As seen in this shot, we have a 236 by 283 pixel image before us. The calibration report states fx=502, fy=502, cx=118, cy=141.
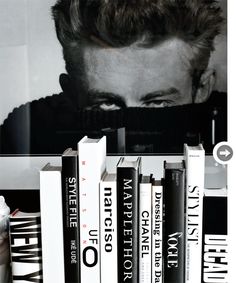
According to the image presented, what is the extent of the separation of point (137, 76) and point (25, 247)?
1.27 ft

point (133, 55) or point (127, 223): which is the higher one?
point (133, 55)

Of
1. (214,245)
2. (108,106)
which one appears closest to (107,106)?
(108,106)

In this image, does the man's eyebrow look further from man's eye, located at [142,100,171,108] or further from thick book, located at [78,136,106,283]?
thick book, located at [78,136,106,283]

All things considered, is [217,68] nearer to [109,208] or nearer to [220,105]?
[220,105]

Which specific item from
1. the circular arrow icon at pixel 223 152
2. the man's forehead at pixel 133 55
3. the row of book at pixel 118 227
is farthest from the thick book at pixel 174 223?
the man's forehead at pixel 133 55

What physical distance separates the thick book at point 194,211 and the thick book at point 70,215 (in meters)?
0.19

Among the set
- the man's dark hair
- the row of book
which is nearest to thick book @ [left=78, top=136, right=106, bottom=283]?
the row of book

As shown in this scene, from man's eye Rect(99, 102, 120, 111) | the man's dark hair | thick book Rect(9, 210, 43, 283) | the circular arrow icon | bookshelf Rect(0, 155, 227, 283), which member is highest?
the man's dark hair

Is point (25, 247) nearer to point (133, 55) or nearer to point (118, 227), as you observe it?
point (118, 227)

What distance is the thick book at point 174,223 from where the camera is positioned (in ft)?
2.78

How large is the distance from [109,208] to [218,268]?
0.22 m

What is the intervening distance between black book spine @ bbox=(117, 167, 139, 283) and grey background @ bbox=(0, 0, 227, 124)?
0.26 metres

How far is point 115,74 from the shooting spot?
986 millimetres

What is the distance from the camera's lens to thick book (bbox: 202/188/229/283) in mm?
882
